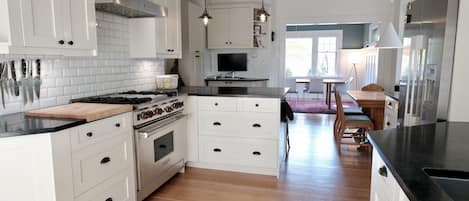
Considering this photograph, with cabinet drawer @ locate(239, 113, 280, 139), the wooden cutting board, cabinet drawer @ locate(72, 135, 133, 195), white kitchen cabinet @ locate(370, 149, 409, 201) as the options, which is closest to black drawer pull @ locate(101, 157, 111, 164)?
cabinet drawer @ locate(72, 135, 133, 195)

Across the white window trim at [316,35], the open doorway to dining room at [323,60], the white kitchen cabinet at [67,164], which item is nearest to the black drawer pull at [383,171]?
the white kitchen cabinet at [67,164]

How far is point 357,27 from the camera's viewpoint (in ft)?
31.3

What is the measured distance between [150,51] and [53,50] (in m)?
1.27

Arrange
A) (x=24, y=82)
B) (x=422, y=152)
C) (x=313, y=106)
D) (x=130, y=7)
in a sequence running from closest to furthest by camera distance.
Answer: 1. (x=422, y=152)
2. (x=24, y=82)
3. (x=130, y=7)
4. (x=313, y=106)

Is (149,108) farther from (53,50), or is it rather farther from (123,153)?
(53,50)

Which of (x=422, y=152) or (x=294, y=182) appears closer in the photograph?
(x=422, y=152)

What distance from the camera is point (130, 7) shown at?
8.76 ft

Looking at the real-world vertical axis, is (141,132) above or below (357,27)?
below

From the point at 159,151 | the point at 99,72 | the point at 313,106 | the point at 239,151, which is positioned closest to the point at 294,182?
the point at 239,151

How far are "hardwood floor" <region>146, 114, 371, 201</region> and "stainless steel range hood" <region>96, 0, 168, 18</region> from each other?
5.67 ft

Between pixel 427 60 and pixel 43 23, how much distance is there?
252 cm

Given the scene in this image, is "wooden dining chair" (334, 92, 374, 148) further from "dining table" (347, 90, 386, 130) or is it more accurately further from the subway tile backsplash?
the subway tile backsplash

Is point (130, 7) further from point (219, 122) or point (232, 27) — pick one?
point (232, 27)

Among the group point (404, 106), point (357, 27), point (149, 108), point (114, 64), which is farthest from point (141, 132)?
point (357, 27)
